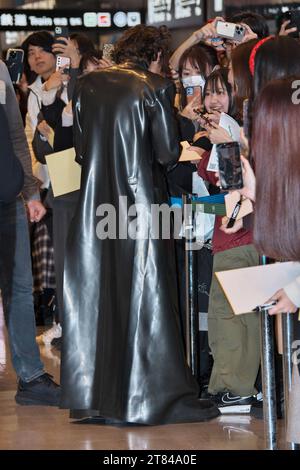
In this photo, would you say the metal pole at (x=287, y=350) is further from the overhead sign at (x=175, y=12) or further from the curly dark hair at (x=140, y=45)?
the overhead sign at (x=175, y=12)

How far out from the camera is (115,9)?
32.4 feet

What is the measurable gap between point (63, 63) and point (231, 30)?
1.16 meters

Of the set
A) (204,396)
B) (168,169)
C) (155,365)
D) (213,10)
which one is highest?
(213,10)

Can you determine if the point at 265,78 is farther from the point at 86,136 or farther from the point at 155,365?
the point at 155,365


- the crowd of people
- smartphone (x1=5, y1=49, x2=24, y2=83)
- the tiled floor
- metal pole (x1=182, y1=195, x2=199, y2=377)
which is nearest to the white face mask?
the crowd of people

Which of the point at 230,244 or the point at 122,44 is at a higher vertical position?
the point at 122,44

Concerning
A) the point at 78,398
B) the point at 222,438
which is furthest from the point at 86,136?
the point at 222,438

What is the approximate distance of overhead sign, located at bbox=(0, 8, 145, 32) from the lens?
31.6 feet

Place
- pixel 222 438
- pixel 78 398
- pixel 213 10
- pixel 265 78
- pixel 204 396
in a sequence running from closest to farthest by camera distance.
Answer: pixel 265 78 < pixel 222 438 < pixel 78 398 < pixel 204 396 < pixel 213 10

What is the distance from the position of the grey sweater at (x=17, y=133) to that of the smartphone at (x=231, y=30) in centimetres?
115

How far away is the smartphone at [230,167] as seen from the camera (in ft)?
10.2

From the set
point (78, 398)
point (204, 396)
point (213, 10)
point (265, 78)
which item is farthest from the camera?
point (213, 10)

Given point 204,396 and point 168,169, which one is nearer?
point 168,169

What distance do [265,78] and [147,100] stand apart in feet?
2.63
